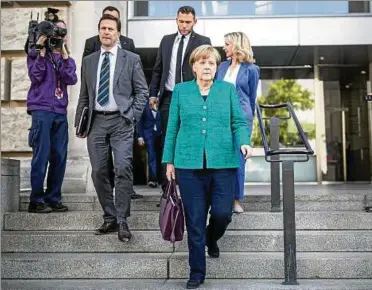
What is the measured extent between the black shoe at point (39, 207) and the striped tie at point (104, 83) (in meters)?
1.39

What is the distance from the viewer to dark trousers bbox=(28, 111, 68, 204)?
18.1 ft

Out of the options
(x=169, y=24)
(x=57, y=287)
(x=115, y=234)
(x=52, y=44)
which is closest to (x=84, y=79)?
(x=52, y=44)

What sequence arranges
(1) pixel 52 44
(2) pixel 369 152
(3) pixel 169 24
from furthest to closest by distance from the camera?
(2) pixel 369 152
(3) pixel 169 24
(1) pixel 52 44

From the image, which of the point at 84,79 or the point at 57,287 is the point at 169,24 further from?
the point at 57,287

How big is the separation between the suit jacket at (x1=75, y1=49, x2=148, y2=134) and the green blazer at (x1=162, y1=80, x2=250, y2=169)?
0.82m

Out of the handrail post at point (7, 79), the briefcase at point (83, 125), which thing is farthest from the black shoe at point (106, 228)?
the handrail post at point (7, 79)

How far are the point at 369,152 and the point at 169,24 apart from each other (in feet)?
19.1

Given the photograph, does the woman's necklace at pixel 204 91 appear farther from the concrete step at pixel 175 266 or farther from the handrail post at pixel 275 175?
the handrail post at pixel 275 175

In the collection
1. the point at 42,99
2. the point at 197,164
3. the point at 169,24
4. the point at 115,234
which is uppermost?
the point at 169,24

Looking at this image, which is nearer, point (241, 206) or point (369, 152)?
point (241, 206)

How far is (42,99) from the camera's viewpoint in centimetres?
558

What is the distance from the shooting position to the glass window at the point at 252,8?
1058cm

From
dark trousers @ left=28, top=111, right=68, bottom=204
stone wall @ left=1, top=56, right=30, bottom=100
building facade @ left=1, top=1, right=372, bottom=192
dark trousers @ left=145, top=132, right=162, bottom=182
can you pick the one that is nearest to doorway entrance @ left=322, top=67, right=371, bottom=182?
building facade @ left=1, top=1, right=372, bottom=192

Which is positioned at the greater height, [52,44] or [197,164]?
[52,44]
